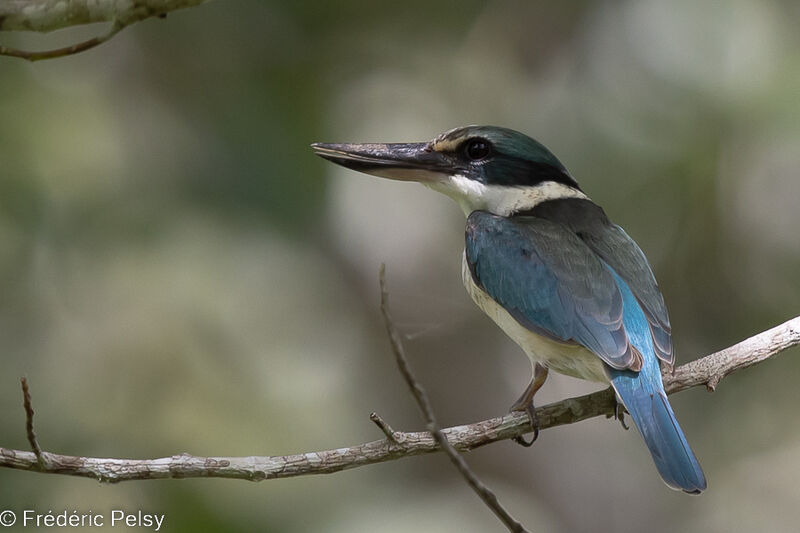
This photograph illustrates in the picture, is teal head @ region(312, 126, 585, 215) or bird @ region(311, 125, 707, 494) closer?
bird @ region(311, 125, 707, 494)

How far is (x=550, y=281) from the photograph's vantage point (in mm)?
3150

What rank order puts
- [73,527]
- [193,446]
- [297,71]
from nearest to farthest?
1. [73,527]
2. [193,446]
3. [297,71]

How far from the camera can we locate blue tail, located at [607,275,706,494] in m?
2.74

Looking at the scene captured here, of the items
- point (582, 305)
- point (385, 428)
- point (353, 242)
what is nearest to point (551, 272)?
point (582, 305)

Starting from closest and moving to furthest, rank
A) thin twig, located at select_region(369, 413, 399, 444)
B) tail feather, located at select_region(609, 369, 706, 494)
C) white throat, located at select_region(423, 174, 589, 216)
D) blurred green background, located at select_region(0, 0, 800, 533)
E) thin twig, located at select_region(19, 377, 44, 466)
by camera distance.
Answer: thin twig, located at select_region(19, 377, 44, 466)
thin twig, located at select_region(369, 413, 399, 444)
tail feather, located at select_region(609, 369, 706, 494)
white throat, located at select_region(423, 174, 589, 216)
blurred green background, located at select_region(0, 0, 800, 533)

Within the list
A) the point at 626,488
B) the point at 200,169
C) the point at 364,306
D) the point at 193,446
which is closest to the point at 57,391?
the point at 193,446

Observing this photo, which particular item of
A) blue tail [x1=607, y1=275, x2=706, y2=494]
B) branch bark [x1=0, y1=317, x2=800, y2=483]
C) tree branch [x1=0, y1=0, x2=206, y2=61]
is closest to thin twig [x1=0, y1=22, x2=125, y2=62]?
tree branch [x1=0, y1=0, x2=206, y2=61]

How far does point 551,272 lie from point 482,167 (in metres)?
0.57

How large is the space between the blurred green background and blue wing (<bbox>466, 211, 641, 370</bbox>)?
72 cm

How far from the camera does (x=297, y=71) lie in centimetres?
520

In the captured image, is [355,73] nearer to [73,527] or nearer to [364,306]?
[364,306]

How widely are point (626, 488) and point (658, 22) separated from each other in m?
2.42

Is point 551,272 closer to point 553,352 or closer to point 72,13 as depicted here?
point 553,352

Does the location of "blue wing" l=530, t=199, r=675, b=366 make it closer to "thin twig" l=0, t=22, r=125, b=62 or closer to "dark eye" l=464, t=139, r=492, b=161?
"dark eye" l=464, t=139, r=492, b=161
